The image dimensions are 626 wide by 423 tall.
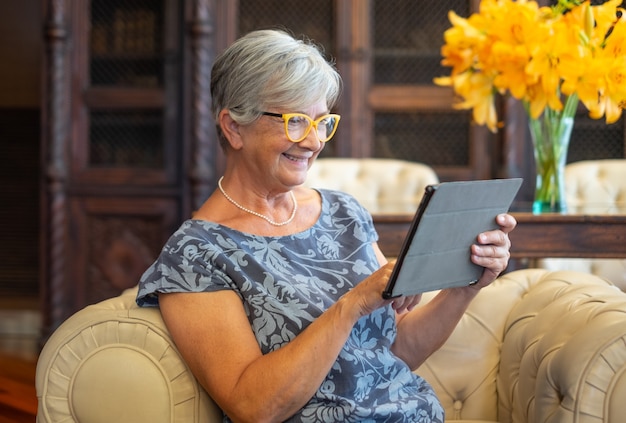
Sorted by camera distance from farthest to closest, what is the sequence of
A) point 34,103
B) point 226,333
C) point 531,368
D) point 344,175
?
point 34,103
point 344,175
point 531,368
point 226,333

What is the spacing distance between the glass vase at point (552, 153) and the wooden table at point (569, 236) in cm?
16

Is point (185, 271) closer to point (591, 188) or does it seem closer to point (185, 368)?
point (185, 368)

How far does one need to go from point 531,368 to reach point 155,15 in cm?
329

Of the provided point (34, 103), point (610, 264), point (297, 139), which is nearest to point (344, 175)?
point (610, 264)

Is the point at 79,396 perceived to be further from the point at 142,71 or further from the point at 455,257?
the point at 142,71

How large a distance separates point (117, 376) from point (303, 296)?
323 mm

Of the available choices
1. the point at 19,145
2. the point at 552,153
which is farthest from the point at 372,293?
the point at 19,145

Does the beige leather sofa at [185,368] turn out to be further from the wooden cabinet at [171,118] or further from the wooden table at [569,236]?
the wooden cabinet at [171,118]

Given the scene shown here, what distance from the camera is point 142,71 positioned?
4500 millimetres

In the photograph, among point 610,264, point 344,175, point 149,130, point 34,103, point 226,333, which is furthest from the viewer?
point 34,103

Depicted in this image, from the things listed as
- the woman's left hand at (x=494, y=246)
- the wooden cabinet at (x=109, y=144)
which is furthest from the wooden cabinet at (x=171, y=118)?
the woman's left hand at (x=494, y=246)

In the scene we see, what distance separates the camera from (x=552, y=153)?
8.87ft

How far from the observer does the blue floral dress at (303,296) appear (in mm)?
1528

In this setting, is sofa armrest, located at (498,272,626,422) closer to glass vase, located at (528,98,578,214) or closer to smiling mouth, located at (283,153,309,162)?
smiling mouth, located at (283,153,309,162)
